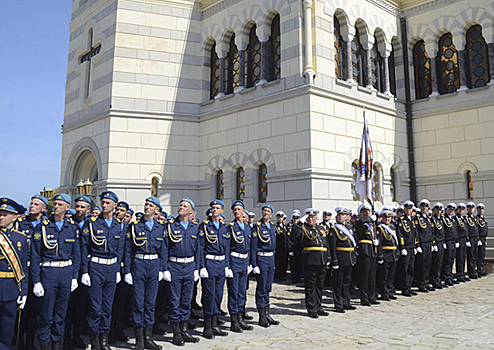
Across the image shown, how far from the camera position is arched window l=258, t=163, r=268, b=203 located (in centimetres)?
1440

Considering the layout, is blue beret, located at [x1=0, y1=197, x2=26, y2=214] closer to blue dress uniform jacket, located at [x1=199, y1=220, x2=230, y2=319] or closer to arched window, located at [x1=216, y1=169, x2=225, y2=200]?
blue dress uniform jacket, located at [x1=199, y1=220, x2=230, y2=319]

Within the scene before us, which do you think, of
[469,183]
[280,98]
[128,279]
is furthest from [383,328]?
[469,183]

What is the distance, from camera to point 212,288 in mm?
7086

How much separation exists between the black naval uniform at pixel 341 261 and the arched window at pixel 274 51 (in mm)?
7324

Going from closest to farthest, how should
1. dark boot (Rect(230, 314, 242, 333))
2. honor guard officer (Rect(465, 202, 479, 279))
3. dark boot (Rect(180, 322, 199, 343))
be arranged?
dark boot (Rect(180, 322, 199, 343)) → dark boot (Rect(230, 314, 242, 333)) → honor guard officer (Rect(465, 202, 479, 279))

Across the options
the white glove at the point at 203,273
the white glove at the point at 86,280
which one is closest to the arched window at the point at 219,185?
the white glove at the point at 203,273

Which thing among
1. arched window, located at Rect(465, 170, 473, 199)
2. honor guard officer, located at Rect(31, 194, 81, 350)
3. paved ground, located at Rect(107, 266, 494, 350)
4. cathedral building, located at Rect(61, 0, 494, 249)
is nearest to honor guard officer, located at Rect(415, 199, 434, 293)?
paved ground, located at Rect(107, 266, 494, 350)

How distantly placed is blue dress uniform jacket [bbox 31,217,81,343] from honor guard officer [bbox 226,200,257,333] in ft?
8.23

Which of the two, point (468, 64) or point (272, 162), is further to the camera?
point (468, 64)

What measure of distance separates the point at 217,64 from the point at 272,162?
4.97m

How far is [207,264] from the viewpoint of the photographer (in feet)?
23.5

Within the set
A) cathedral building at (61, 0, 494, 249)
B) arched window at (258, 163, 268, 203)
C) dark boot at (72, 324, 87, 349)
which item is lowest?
dark boot at (72, 324, 87, 349)

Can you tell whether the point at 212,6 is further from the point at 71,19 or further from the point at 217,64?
the point at 71,19

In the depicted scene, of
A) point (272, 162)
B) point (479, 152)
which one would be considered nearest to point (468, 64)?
point (479, 152)
